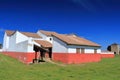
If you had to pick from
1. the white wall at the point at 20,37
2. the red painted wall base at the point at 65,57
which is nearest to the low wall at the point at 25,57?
the red painted wall base at the point at 65,57

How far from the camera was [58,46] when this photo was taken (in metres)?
42.2

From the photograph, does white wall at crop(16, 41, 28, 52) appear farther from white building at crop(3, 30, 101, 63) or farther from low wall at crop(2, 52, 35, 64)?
low wall at crop(2, 52, 35, 64)

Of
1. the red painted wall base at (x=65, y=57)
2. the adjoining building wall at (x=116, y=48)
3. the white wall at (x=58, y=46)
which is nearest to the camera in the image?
the red painted wall base at (x=65, y=57)

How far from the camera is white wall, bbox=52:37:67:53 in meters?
→ 40.9

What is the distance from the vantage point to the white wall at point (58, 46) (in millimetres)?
40912

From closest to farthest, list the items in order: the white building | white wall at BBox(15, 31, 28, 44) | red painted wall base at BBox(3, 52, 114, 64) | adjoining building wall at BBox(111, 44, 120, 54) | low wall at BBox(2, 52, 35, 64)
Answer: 1. red painted wall base at BBox(3, 52, 114, 64)
2. the white building
3. low wall at BBox(2, 52, 35, 64)
4. white wall at BBox(15, 31, 28, 44)
5. adjoining building wall at BBox(111, 44, 120, 54)

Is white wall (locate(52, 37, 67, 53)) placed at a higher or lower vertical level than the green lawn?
higher

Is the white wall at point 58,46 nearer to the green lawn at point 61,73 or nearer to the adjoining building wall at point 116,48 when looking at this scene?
the green lawn at point 61,73

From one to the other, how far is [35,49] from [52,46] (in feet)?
10.8

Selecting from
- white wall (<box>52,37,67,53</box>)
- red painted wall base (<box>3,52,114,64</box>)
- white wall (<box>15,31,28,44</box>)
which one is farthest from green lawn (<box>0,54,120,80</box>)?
white wall (<box>15,31,28,44</box>)

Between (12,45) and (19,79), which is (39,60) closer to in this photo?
(12,45)

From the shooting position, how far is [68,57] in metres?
40.2

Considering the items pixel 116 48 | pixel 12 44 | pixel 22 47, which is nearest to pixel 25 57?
pixel 22 47

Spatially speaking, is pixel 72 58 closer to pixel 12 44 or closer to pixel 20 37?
pixel 20 37
